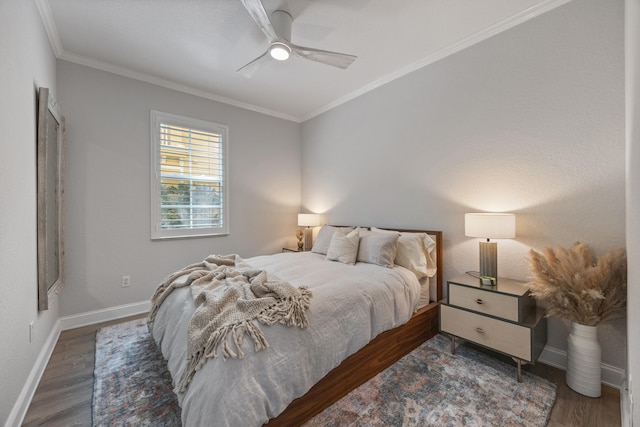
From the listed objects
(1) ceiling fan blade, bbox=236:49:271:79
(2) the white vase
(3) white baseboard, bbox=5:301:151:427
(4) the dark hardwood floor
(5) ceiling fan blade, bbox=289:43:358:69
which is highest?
(1) ceiling fan blade, bbox=236:49:271:79

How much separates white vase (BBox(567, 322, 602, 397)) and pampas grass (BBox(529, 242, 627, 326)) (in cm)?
8

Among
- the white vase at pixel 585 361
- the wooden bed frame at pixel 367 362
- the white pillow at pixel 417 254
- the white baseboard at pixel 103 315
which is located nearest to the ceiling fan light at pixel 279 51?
the white pillow at pixel 417 254

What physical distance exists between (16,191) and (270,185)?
291 cm

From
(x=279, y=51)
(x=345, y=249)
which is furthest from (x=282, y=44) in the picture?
(x=345, y=249)

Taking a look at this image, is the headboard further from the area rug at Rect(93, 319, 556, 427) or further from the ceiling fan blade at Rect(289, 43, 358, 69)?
the ceiling fan blade at Rect(289, 43, 358, 69)

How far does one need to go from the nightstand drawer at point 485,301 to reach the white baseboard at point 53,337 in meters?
2.97

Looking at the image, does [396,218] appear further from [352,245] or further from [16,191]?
[16,191]

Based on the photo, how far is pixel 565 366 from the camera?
2.03 m

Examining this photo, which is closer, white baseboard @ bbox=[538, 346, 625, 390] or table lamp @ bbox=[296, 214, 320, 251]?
white baseboard @ bbox=[538, 346, 625, 390]

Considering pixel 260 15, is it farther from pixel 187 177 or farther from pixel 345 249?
pixel 187 177

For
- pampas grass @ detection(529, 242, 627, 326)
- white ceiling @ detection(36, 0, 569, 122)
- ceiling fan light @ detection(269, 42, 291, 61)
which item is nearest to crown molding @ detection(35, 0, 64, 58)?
white ceiling @ detection(36, 0, 569, 122)

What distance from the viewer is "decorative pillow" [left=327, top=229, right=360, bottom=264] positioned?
2.74 m

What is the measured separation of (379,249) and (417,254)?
0.37 metres

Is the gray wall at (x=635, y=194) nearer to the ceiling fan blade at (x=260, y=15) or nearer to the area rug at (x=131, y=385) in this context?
the ceiling fan blade at (x=260, y=15)
